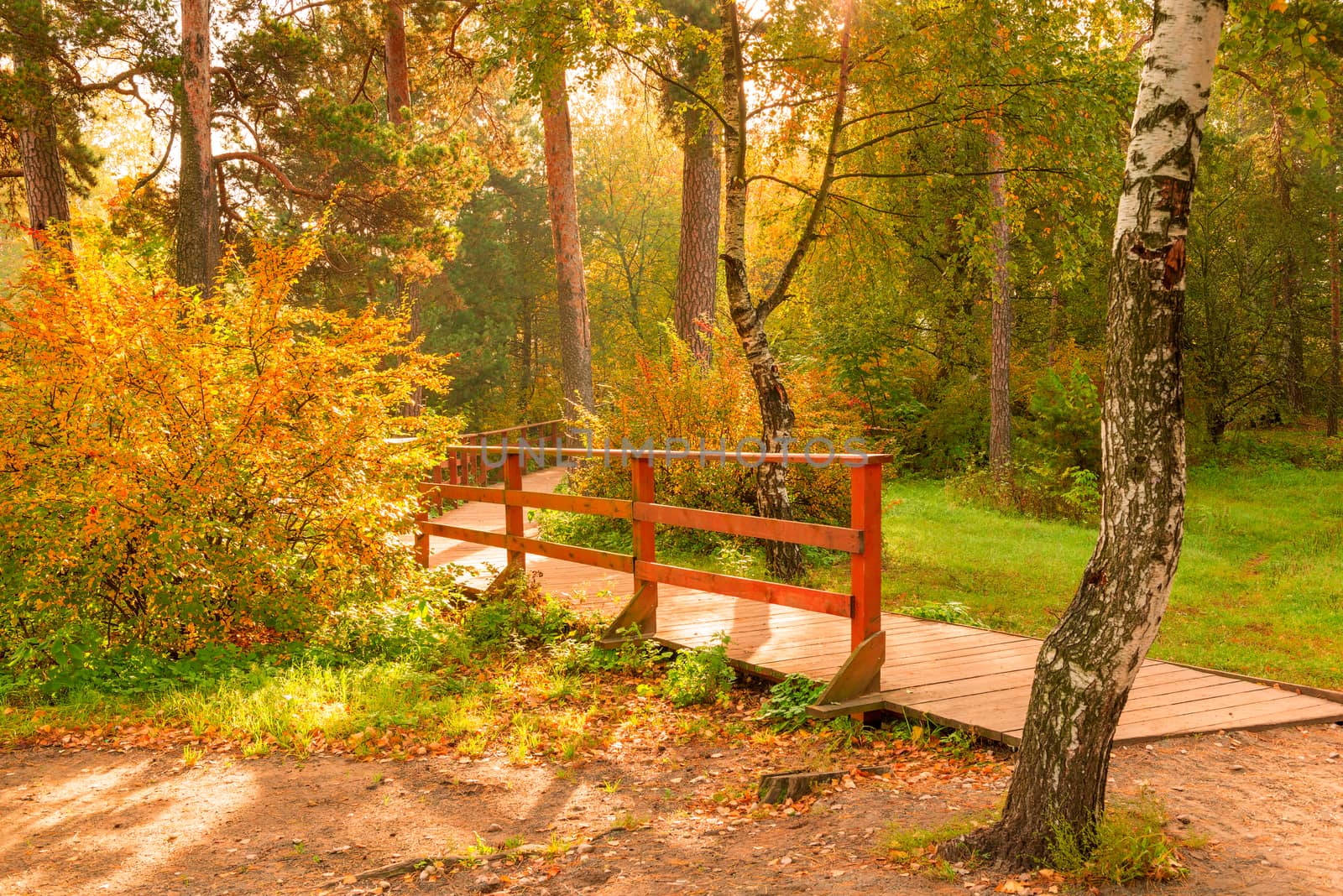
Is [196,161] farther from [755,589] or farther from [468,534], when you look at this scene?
[755,589]

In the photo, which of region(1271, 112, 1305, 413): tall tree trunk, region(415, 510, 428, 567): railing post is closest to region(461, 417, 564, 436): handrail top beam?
region(415, 510, 428, 567): railing post

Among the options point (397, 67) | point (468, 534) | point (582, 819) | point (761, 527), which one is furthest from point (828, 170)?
point (397, 67)

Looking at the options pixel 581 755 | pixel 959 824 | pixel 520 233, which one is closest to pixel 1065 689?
pixel 959 824

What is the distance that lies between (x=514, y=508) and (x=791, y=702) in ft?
12.0

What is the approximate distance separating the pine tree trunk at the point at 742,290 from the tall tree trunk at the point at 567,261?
7393 millimetres

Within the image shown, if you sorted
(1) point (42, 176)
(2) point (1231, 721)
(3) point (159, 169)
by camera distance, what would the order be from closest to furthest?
1. (2) point (1231, 721)
2. (1) point (42, 176)
3. (3) point (159, 169)

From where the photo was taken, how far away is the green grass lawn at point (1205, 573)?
25.9ft

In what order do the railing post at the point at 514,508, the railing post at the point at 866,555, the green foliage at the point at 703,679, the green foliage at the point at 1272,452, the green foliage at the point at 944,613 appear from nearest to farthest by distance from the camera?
the railing post at the point at 866,555 < the green foliage at the point at 703,679 < the green foliage at the point at 944,613 < the railing post at the point at 514,508 < the green foliage at the point at 1272,452

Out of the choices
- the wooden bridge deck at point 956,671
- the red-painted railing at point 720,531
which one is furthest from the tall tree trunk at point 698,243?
the wooden bridge deck at point 956,671

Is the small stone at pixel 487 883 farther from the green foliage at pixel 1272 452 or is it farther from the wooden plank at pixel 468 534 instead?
the green foliage at pixel 1272 452

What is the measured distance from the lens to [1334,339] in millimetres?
22203

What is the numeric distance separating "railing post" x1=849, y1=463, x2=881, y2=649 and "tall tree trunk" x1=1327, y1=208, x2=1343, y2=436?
2157 cm

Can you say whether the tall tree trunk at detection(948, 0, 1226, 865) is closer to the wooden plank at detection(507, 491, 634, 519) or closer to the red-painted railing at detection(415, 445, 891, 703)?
the red-painted railing at detection(415, 445, 891, 703)

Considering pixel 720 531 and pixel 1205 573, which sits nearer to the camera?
pixel 720 531
